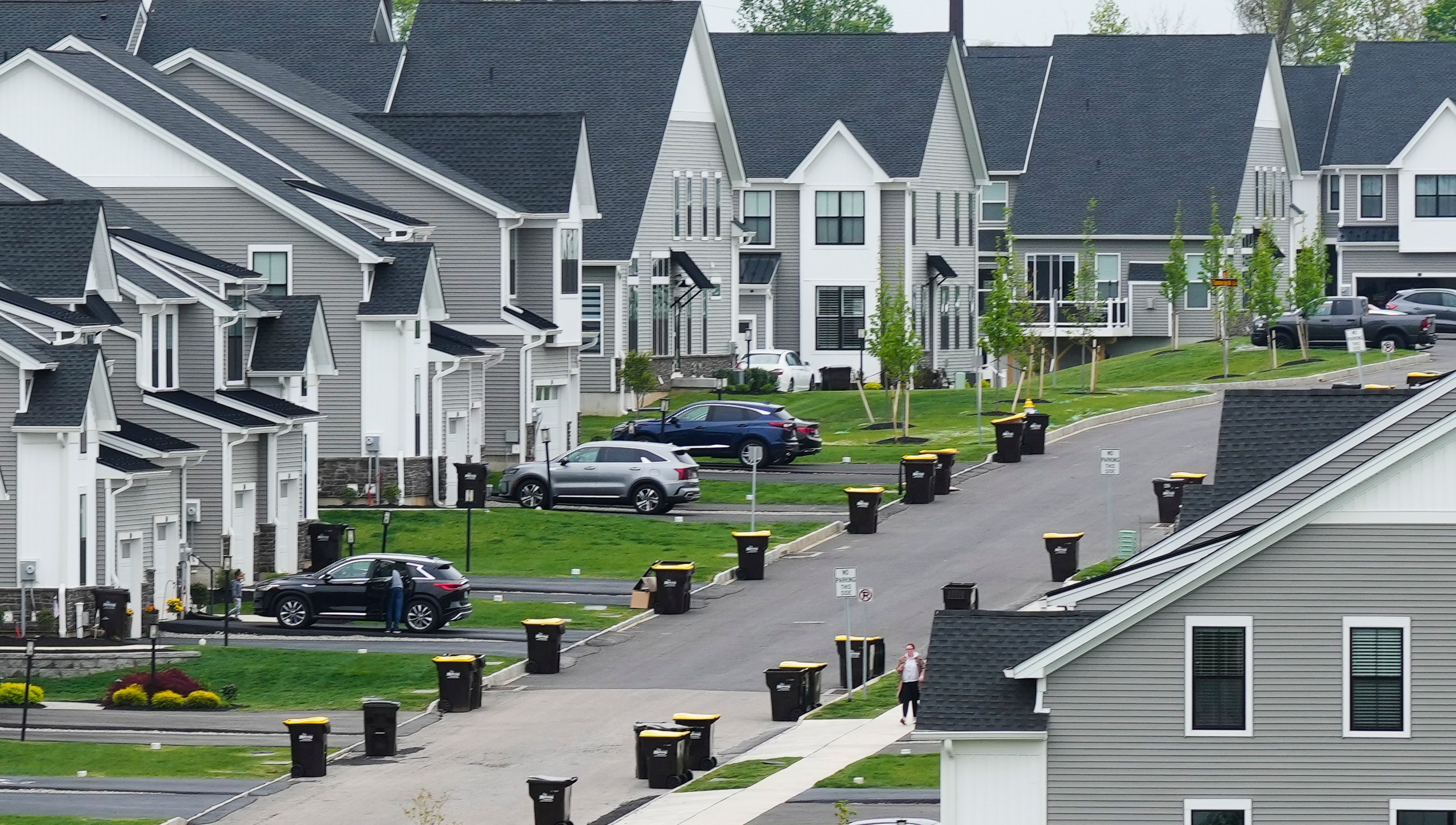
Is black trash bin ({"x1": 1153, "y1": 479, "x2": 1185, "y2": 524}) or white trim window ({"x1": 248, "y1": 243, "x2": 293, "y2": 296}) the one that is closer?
black trash bin ({"x1": 1153, "y1": 479, "x2": 1185, "y2": 524})

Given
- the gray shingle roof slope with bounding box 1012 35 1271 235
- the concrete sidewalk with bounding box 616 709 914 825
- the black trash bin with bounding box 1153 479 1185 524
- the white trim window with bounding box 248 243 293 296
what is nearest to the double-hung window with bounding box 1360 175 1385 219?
the gray shingle roof slope with bounding box 1012 35 1271 235

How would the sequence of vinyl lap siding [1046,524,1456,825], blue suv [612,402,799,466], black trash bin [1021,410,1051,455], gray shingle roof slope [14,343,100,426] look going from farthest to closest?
1. black trash bin [1021,410,1051,455]
2. blue suv [612,402,799,466]
3. gray shingle roof slope [14,343,100,426]
4. vinyl lap siding [1046,524,1456,825]

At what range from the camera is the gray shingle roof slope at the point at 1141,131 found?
94.2 metres

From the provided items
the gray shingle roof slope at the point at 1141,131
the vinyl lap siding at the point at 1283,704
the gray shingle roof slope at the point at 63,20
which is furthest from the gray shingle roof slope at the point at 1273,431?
the gray shingle roof slope at the point at 1141,131

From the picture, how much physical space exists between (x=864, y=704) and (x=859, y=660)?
1.79 metres

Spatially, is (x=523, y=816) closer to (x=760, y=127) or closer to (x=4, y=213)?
(x=4, y=213)

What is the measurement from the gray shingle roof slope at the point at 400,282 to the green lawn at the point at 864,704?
19611 millimetres

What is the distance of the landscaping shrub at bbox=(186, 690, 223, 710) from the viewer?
4094 centimetres

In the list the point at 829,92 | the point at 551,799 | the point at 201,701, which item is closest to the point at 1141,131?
the point at 829,92

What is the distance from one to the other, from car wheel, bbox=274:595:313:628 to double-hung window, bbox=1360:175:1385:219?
211 feet

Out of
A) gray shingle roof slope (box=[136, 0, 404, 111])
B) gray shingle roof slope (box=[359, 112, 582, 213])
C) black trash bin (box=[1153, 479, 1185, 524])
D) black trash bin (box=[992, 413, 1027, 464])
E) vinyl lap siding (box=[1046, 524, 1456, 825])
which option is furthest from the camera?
gray shingle roof slope (box=[136, 0, 404, 111])

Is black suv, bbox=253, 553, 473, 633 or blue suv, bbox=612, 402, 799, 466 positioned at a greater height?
blue suv, bbox=612, 402, 799, 466

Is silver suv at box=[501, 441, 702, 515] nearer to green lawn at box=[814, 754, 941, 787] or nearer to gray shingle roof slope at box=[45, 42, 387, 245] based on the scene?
gray shingle roof slope at box=[45, 42, 387, 245]

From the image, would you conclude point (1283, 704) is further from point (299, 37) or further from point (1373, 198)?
point (1373, 198)
